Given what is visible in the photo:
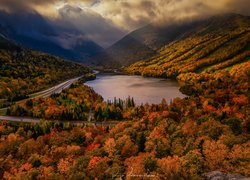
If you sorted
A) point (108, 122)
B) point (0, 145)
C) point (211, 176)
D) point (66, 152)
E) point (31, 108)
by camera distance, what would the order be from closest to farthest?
point (211, 176)
point (66, 152)
point (0, 145)
point (108, 122)
point (31, 108)

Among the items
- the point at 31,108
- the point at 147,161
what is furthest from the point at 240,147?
the point at 31,108

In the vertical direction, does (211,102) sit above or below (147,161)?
above

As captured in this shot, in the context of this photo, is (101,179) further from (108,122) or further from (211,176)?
(108,122)

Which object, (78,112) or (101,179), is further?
(78,112)

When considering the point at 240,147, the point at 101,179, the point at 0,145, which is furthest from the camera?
the point at 0,145

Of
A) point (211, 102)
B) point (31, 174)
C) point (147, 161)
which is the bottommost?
point (31, 174)

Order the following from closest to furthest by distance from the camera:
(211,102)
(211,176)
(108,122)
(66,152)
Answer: (211,176), (66,152), (108,122), (211,102)

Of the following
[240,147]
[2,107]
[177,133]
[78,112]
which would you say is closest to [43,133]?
[78,112]

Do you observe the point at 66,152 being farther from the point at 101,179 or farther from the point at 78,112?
the point at 78,112

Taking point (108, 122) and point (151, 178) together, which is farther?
point (108, 122)
